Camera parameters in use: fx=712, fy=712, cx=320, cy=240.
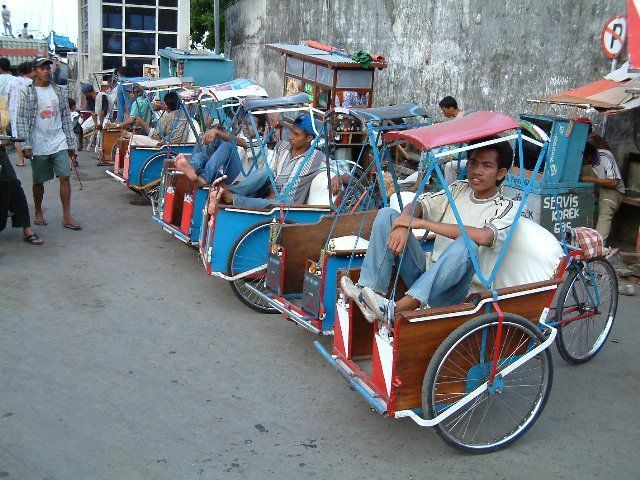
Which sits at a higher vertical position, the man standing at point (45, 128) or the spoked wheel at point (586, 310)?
the man standing at point (45, 128)

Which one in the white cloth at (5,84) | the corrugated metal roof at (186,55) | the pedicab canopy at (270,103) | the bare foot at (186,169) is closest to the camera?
the pedicab canopy at (270,103)

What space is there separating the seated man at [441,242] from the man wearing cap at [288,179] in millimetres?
1844

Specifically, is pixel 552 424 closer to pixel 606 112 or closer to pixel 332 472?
pixel 332 472

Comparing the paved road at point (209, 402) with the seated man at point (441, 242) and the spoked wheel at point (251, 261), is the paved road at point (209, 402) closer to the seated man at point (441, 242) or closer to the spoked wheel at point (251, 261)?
the spoked wheel at point (251, 261)

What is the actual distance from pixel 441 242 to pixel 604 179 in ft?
11.5

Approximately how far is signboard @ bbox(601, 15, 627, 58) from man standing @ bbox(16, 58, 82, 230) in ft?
17.8

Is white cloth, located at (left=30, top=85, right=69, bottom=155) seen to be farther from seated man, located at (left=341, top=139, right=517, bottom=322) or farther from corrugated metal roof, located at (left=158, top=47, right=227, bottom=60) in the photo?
corrugated metal roof, located at (left=158, top=47, right=227, bottom=60)

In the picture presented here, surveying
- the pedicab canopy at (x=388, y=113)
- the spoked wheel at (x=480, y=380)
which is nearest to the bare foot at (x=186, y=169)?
the pedicab canopy at (x=388, y=113)

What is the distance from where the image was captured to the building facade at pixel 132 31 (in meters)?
16.0

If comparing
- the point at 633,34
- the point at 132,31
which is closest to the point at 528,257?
the point at 633,34

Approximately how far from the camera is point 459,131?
3445 mm

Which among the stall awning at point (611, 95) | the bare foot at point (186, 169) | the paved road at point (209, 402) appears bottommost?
the paved road at point (209, 402)

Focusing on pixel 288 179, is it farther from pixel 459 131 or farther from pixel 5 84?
pixel 5 84

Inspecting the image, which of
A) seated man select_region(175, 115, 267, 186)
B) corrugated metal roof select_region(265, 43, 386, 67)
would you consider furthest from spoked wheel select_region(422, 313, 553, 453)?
corrugated metal roof select_region(265, 43, 386, 67)
